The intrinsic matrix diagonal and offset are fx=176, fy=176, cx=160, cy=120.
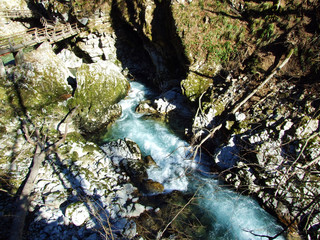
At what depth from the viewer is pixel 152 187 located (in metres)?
5.96

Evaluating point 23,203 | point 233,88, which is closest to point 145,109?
point 233,88

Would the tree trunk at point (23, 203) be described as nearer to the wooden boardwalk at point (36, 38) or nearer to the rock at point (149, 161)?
the rock at point (149, 161)

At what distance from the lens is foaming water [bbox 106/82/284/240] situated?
493 cm

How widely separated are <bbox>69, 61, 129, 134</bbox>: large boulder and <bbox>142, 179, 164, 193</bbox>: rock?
3.81 metres

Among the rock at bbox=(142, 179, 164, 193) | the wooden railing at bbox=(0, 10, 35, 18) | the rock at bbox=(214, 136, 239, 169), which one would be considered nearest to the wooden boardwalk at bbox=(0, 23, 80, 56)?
the wooden railing at bbox=(0, 10, 35, 18)

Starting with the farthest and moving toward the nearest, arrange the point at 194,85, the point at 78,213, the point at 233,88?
1. the point at 194,85
2. the point at 233,88
3. the point at 78,213

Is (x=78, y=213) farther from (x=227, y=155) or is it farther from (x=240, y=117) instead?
(x=240, y=117)

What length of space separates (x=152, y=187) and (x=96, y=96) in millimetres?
5438

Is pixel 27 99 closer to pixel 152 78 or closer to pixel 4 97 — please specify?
pixel 4 97

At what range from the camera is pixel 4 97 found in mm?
7102

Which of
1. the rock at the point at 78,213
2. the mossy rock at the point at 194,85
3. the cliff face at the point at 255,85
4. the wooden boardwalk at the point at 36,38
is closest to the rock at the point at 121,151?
the rock at the point at 78,213

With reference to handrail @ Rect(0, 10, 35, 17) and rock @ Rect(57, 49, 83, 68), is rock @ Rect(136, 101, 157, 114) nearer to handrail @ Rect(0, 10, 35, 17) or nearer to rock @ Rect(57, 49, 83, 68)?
rock @ Rect(57, 49, 83, 68)

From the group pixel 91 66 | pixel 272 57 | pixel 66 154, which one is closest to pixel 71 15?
pixel 91 66

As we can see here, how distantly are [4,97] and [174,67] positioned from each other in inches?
324
